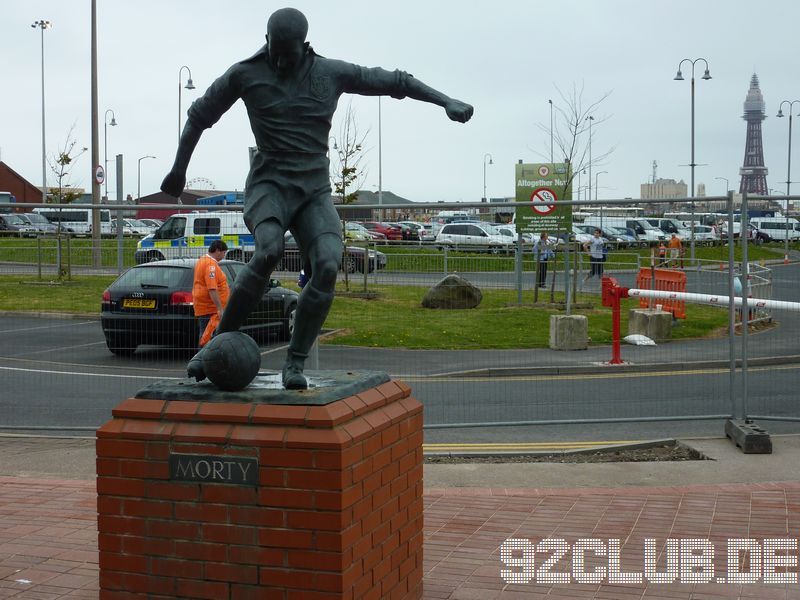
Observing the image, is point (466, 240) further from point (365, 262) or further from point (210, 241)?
point (210, 241)

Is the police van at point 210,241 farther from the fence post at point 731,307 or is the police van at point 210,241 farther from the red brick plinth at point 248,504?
the red brick plinth at point 248,504

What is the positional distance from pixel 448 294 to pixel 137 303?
10.1ft

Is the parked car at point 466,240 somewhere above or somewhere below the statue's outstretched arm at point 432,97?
below

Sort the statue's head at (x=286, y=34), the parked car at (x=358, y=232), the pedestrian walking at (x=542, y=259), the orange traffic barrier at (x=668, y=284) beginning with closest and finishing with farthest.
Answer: the statue's head at (x=286, y=34) < the parked car at (x=358, y=232) < the pedestrian walking at (x=542, y=259) < the orange traffic barrier at (x=668, y=284)

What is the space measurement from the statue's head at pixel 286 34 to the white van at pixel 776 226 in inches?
248

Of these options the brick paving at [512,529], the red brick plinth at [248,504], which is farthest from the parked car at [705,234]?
the red brick plinth at [248,504]

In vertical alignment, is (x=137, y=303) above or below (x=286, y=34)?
below

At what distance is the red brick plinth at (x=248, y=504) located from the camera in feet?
14.6

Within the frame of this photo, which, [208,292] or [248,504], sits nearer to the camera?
[248,504]

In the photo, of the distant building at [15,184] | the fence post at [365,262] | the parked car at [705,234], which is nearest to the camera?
the parked car at [705,234]

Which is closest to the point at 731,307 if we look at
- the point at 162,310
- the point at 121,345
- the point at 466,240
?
the point at 466,240

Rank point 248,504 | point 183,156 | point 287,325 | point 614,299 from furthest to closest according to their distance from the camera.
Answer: point 614,299 → point 287,325 → point 183,156 → point 248,504

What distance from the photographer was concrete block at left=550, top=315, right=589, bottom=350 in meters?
12.5

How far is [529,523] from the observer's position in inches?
273
